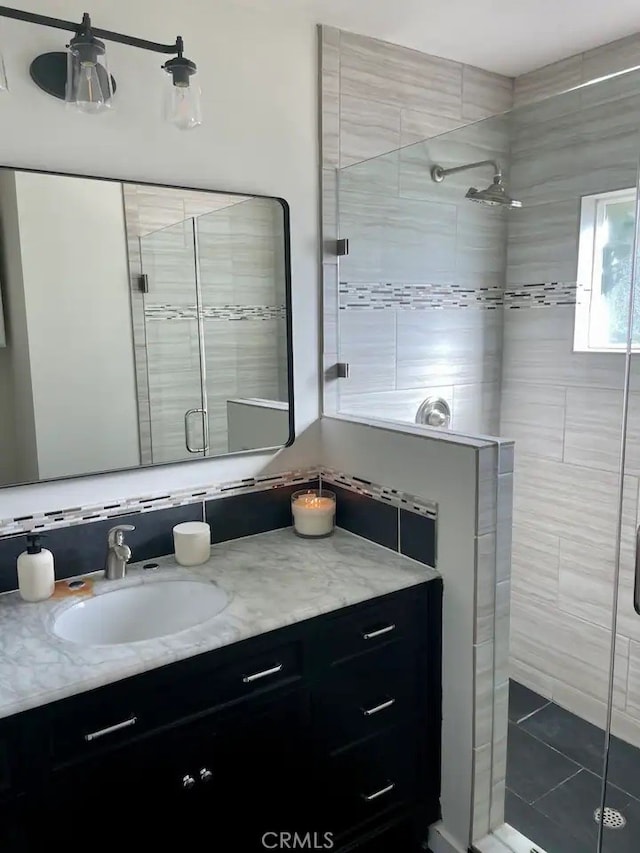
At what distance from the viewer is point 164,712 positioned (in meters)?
1.36

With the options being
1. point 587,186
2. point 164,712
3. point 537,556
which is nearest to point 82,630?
point 164,712

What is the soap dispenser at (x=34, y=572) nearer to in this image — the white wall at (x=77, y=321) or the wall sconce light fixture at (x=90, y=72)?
the white wall at (x=77, y=321)

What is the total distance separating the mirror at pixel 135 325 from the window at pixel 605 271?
114 centimetres

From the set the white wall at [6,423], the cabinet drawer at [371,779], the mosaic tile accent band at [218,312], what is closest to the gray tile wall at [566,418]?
the cabinet drawer at [371,779]

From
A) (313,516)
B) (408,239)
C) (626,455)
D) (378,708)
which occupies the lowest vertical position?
(378,708)

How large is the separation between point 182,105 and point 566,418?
1747mm

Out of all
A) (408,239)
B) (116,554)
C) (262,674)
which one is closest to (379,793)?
(262,674)

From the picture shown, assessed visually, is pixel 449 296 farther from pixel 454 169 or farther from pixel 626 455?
pixel 626 455

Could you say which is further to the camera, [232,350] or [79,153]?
[232,350]

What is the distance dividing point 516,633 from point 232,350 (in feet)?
5.47

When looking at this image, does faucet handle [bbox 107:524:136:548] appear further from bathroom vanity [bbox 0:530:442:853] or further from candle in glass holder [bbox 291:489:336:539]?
candle in glass holder [bbox 291:489:336:539]

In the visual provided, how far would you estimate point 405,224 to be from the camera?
2346mm

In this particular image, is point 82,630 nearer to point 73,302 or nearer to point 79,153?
point 73,302

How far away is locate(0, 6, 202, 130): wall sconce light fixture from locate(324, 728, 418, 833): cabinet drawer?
5.61ft
